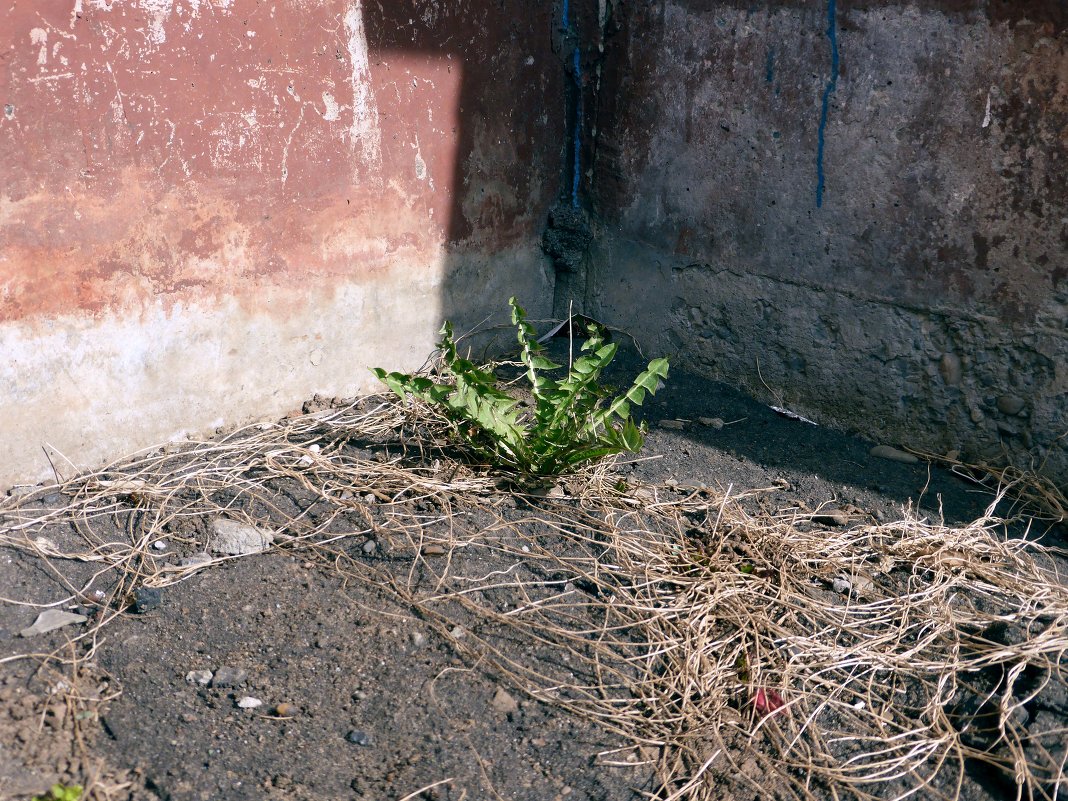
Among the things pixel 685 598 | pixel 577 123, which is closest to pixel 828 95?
pixel 577 123

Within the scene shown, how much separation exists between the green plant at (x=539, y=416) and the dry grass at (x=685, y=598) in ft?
0.40

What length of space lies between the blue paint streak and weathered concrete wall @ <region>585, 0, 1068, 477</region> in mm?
91

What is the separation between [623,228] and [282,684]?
2.83 m

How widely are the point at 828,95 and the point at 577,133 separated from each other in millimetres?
1302

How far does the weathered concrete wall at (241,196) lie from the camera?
3104 millimetres

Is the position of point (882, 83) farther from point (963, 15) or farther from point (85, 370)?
point (85, 370)

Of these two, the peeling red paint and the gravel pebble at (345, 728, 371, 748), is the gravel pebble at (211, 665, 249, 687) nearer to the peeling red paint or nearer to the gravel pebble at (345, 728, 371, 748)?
the gravel pebble at (345, 728, 371, 748)

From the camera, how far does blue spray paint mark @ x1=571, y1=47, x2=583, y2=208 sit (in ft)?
14.8

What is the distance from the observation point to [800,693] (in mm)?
2504

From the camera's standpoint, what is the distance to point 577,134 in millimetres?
4625

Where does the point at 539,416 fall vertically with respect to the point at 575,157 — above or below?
below

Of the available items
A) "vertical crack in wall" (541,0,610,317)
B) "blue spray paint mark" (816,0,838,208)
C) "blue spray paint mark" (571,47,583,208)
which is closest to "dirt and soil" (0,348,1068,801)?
"blue spray paint mark" (816,0,838,208)

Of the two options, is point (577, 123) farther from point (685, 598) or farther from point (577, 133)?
point (685, 598)

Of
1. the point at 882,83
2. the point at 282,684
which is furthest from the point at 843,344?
the point at 282,684
